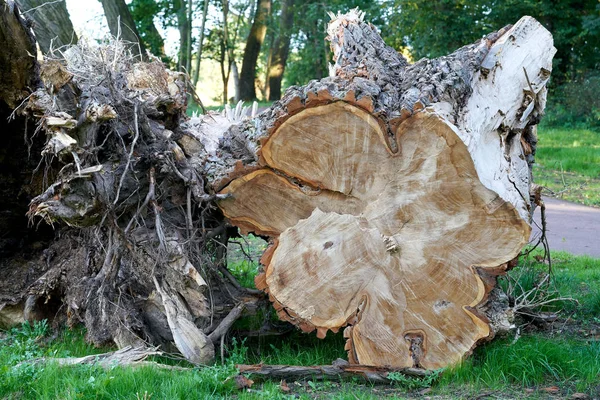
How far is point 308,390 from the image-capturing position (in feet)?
12.2

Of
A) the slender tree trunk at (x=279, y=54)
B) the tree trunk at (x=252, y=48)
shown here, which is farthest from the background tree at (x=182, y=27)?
the slender tree trunk at (x=279, y=54)

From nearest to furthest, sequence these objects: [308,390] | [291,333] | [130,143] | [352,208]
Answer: [308,390], [352,208], [130,143], [291,333]

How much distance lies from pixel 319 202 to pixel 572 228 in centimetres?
557

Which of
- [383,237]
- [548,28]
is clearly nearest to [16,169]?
[383,237]

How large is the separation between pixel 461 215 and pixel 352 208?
0.64 m

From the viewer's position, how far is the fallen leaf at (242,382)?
367 centimetres

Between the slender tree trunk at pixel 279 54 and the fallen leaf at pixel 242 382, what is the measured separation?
67.3ft

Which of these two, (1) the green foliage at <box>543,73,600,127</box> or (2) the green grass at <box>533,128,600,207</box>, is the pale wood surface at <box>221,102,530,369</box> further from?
(1) the green foliage at <box>543,73,600,127</box>

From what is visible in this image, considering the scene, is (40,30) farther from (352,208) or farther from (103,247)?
(352,208)

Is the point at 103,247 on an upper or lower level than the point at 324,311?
upper

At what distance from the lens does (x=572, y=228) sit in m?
8.50

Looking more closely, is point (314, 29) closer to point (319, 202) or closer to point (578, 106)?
point (578, 106)

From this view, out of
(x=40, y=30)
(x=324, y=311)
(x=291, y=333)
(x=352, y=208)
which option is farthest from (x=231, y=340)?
(x=40, y=30)

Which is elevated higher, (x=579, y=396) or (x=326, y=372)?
(x=326, y=372)
